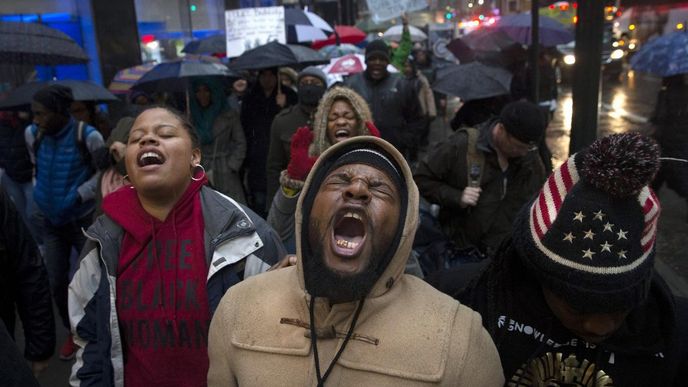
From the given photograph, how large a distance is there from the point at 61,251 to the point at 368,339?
13.3 ft

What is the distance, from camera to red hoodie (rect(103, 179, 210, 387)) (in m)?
2.38

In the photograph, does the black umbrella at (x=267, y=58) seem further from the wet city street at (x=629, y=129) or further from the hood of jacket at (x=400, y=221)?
the hood of jacket at (x=400, y=221)

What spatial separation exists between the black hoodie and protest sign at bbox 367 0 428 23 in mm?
9208

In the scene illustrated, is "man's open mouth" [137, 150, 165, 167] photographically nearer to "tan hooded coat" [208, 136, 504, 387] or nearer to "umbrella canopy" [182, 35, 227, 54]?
"tan hooded coat" [208, 136, 504, 387]

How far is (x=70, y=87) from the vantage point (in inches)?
Answer: 233

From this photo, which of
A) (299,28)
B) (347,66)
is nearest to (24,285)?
(347,66)

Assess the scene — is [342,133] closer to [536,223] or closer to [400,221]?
[400,221]

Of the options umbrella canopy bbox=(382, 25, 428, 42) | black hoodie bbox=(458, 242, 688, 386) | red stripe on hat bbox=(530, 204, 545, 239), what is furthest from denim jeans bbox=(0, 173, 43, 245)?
umbrella canopy bbox=(382, 25, 428, 42)

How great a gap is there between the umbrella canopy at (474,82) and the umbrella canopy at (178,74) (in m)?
2.52

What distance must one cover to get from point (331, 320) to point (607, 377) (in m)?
0.95

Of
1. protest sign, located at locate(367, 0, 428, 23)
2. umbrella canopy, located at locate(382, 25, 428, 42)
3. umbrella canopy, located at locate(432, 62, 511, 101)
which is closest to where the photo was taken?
umbrella canopy, located at locate(432, 62, 511, 101)

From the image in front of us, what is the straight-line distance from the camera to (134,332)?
7.95 ft

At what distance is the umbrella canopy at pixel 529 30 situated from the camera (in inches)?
366

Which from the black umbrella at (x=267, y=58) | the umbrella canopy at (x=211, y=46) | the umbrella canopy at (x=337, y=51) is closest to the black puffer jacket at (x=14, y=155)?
the black umbrella at (x=267, y=58)
